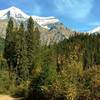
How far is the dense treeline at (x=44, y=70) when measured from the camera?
5956cm

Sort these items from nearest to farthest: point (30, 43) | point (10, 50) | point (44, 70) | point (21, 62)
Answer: point (44, 70) < point (21, 62) < point (30, 43) < point (10, 50)

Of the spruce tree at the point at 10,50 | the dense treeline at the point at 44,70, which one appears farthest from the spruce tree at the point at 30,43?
the spruce tree at the point at 10,50

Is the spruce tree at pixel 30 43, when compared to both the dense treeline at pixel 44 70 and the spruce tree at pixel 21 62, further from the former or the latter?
the spruce tree at pixel 21 62

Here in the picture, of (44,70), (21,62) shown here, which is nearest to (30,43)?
(21,62)

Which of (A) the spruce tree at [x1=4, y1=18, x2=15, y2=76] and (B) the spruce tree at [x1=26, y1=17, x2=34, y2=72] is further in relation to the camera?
(A) the spruce tree at [x1=4, y1=18, x2=15, y2=76]

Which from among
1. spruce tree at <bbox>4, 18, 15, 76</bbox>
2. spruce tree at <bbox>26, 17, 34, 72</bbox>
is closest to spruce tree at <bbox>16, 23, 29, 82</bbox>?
spruce tree at <bbox>26, 17, 34, 72</bbox>

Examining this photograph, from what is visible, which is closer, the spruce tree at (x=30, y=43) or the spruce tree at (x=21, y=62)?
the spruce tree at (x=21, y=62)

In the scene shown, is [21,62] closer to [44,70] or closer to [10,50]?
[10,50]

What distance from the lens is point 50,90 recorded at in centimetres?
6850

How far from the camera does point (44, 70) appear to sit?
79000 millimetres

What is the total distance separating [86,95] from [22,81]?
57.2 m

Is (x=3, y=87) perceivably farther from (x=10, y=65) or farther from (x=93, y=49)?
(x=93, y=49)

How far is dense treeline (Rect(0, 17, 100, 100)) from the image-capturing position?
2345 inches

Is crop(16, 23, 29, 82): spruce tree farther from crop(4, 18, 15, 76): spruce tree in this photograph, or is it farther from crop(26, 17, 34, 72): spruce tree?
crop(4, 18, 15, 76): spruce tree
